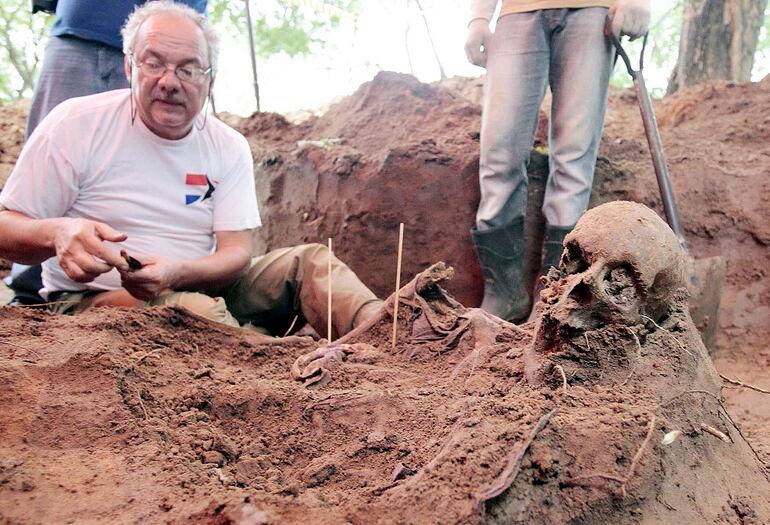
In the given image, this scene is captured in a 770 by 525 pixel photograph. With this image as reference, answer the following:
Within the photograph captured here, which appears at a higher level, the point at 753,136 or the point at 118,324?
the point at 753,136

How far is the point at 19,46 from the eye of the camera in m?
6.64

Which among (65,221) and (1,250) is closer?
(65,221)

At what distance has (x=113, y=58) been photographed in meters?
3.06

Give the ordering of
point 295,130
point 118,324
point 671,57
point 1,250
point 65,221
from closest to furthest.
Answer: point 118,324 < point 65,221 < point 1,250 < point 295,130 < point 671,57

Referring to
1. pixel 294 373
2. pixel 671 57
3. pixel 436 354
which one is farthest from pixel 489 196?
pixel 671 57

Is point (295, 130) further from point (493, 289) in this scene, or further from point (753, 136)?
point (753, 136)

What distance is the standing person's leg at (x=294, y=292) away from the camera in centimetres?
271

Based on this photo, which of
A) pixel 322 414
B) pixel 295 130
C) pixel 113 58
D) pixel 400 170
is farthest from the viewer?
pixel 295 130

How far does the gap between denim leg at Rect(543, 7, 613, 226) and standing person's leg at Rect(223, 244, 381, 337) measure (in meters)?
0.99

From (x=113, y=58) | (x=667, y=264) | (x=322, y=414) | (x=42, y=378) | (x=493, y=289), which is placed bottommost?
(x=493, y=289)

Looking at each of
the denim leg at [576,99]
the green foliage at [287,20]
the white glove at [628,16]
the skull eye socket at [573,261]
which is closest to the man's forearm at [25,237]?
the skull eye socket at [573,261]

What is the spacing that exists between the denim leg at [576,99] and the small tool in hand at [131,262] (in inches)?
68.5

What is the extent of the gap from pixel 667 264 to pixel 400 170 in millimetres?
2370

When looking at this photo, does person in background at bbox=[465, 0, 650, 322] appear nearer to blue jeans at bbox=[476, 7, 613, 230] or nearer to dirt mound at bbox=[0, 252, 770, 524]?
blue jeans at bbox=[476, 7, 613, 230]
